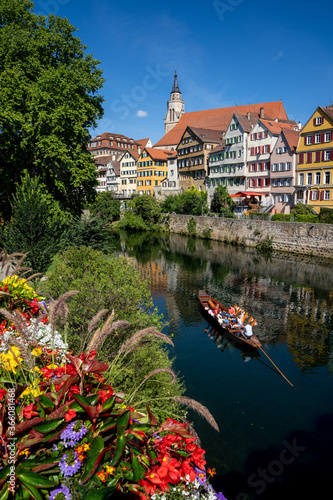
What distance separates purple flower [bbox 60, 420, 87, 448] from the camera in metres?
2.30

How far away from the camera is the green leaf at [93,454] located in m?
2.16

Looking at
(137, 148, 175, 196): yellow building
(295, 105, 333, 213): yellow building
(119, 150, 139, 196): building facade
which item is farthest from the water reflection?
(119, 150, 139, 196): building facade

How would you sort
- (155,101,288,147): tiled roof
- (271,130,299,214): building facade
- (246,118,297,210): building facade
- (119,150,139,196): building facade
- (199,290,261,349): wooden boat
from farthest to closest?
(119,150,139,196): building facade < (155,101,288,147): tiled roof < (246,118,297,210): building facade < (271,130,299,214): building facade < (199,290,261,349): wooden boat

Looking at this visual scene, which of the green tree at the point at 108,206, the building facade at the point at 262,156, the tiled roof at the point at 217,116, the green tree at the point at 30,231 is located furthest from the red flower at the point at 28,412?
the tiled roof at the point at 217,116

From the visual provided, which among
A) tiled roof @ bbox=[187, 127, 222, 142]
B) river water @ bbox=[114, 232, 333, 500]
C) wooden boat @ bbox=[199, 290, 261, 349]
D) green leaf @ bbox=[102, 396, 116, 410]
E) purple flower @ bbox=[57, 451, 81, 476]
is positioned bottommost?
river water @ bbox=[114, 232, 333, 500]

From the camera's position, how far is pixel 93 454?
7.30 feet

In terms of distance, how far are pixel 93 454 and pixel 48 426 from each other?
355 millimetres

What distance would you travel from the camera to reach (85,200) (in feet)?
78.7

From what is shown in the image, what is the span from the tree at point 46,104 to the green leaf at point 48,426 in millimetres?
19268

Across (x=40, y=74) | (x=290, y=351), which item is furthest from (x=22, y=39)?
(x=290, y=351)

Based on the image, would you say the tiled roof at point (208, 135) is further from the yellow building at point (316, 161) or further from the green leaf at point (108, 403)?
the green leaf at point (108, 403)

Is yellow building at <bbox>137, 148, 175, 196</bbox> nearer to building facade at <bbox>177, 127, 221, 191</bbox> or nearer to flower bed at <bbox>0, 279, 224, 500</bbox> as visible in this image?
building facade at <bbox>177, 127, 221, 191</bbox>

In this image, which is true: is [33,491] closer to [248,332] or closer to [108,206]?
[248,332]

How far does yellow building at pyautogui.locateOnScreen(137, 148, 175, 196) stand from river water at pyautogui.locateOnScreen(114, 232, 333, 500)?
4686cm
